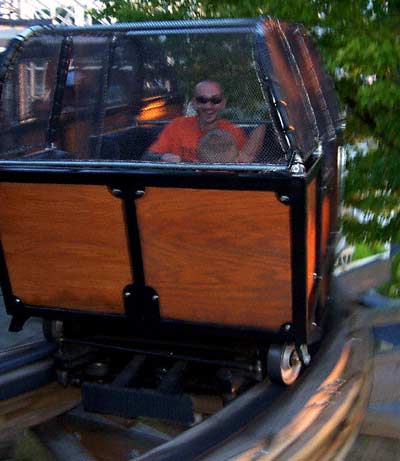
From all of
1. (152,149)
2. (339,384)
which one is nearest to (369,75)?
(152,149)

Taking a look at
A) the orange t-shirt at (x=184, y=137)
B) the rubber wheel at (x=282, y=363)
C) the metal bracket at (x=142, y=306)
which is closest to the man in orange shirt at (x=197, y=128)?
the orange t-shirt at (x=184, y=137)

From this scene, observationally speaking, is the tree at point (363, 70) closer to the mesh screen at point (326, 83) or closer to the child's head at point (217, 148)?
the mesh screen at point (326, 83)

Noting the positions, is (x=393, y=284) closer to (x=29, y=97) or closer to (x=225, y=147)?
(x=225, y=147)

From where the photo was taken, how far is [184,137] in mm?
3580

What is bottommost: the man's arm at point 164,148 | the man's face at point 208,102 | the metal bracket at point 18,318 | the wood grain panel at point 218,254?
the metal bracket at point 18,318

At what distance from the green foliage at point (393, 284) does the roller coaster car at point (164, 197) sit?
36 cm

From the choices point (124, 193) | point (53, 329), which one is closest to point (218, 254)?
point (124, 193)

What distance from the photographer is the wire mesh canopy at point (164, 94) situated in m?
3.22

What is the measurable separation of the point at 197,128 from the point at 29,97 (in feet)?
2.92

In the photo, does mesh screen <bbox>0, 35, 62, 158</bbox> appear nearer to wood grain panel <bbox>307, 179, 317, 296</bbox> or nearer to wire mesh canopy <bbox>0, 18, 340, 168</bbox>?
wire mesh canopy <bbox>0, 18, 340, 168</bbox>

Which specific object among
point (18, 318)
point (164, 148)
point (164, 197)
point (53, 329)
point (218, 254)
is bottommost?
point (53, 329)

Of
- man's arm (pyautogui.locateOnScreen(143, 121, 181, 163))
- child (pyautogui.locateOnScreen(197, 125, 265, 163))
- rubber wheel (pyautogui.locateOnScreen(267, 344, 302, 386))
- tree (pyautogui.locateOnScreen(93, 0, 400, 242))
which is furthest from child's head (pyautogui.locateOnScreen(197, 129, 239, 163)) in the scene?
rubber wheel (pyautogui.locateOnScreen(267, 344, 302, 386))

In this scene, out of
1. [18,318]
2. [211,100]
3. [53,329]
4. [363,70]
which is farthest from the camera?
[53,329]

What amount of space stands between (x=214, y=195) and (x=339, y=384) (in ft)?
3.55
